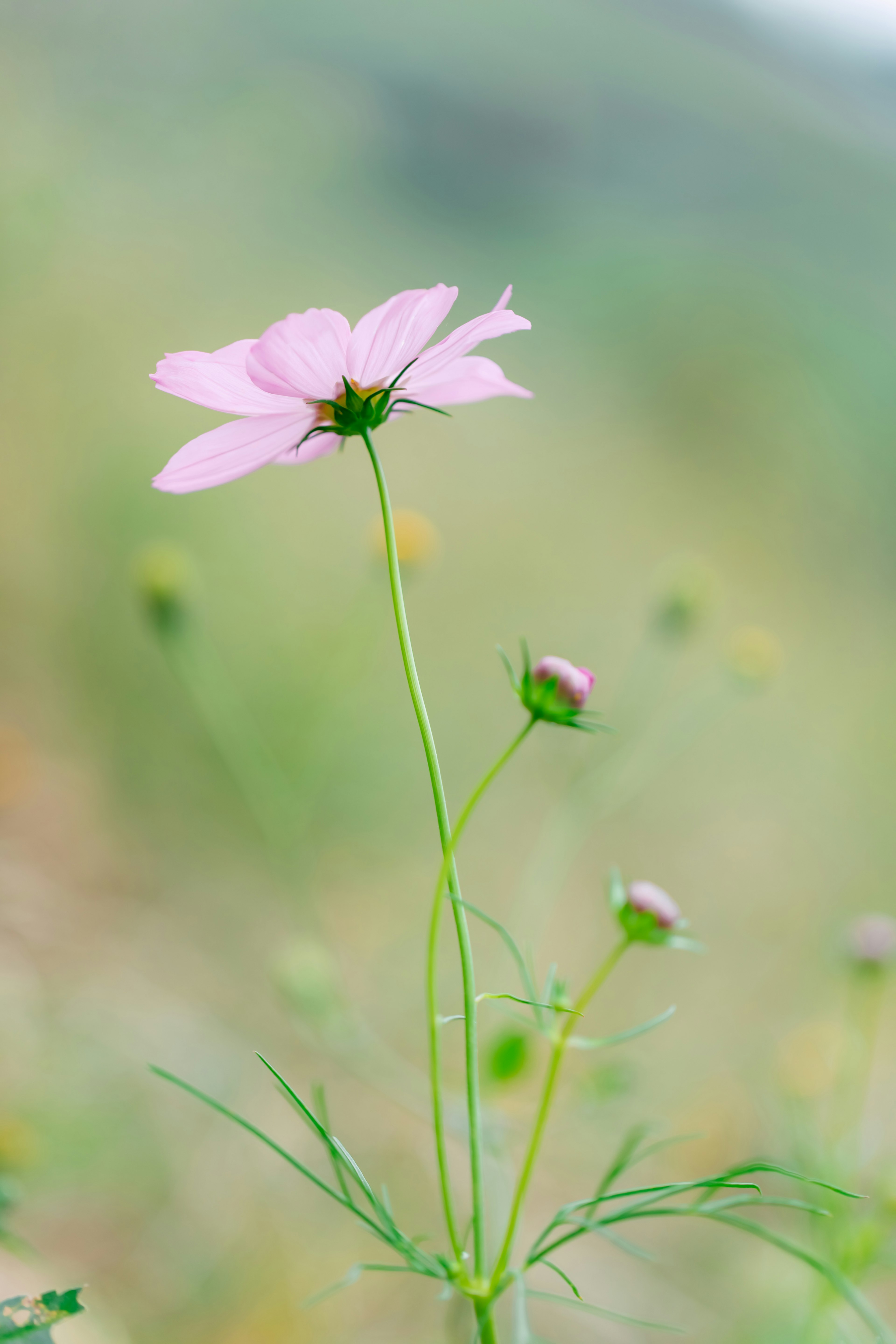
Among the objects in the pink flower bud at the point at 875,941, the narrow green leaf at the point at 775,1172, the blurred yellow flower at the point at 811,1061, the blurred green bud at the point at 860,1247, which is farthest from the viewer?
the blurred yellow flower at the point at 811,1061

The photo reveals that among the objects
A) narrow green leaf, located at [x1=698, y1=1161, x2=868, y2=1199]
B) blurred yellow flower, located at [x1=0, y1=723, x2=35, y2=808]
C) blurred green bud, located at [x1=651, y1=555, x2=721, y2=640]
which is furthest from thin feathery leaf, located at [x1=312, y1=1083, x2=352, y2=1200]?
blurred yellow flower, located at [x1=0, y1=723, x2=35, y2=808]

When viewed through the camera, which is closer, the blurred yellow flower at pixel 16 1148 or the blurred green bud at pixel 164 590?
the blurred yellow flower at pixel 16 1148

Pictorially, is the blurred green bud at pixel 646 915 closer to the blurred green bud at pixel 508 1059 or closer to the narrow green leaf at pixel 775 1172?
the narrow green leaf at pixel 775 1172

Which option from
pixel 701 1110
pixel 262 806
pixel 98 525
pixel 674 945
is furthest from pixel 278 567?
pixel 674 945

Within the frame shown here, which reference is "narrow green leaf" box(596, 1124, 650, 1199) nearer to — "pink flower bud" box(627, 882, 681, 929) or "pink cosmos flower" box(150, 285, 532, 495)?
"pink flower bud" box(627, 882, 681, 929)

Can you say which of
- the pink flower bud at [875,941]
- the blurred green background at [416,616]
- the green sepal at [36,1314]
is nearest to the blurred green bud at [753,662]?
the blurred green background at [416,616]

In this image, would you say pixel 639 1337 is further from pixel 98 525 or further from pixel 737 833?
pixel 98 525

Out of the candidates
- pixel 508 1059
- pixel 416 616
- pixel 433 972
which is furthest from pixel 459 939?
pixel 416 616
